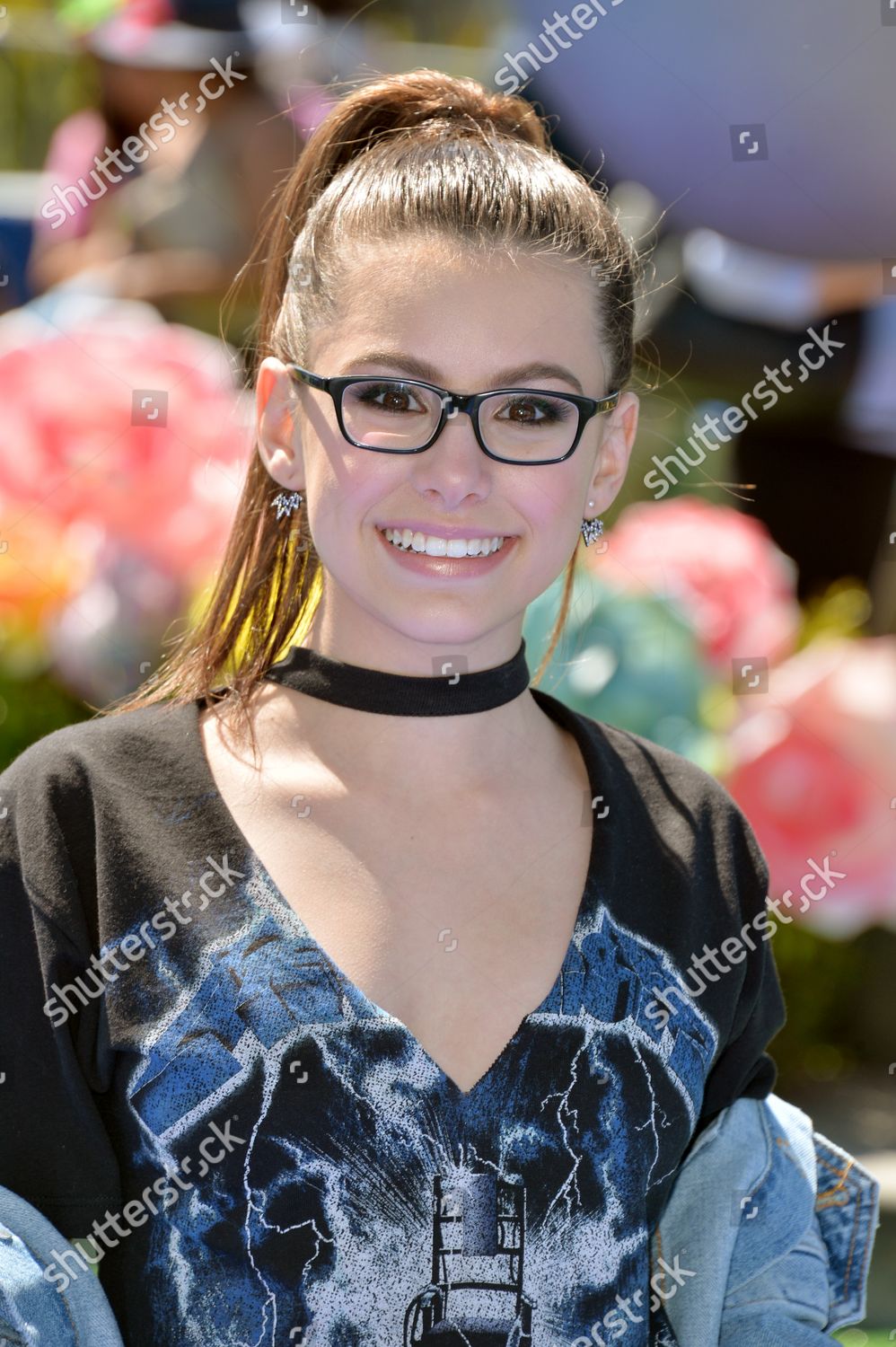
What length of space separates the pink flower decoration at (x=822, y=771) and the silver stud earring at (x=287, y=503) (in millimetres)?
927

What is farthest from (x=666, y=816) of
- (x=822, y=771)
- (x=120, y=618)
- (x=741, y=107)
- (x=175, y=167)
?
(x=175, y=167)

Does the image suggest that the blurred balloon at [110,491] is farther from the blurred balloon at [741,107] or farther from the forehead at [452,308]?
the blurred balloon at [741,107]

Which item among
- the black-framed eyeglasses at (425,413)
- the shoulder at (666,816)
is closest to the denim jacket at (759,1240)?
the shoulder at (666,816)

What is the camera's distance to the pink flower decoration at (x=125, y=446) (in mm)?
2059

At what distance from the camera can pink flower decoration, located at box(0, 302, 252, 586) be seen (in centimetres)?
206

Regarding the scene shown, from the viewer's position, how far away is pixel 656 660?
2080 millimetres

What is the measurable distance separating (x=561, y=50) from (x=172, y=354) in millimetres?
955

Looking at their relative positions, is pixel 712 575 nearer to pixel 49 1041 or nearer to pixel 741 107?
pixel 741 107

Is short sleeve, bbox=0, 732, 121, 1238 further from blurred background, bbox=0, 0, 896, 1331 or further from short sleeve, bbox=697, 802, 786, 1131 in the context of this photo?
blurred background, bbox=0, 0, 896, 1331

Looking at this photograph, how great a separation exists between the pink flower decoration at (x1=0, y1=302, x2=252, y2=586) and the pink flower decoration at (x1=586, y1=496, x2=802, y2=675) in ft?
1.84

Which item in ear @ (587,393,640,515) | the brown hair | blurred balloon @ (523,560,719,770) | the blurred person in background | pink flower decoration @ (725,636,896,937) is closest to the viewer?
the brown hair

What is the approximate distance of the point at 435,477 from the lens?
1278mm

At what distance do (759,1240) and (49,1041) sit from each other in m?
0.65

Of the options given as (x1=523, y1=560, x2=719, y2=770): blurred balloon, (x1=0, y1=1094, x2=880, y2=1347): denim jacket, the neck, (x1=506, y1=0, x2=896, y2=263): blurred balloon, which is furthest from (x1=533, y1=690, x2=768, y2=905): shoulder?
(x1=506, y1=0, x2=896, y2=263): blurred balloon
